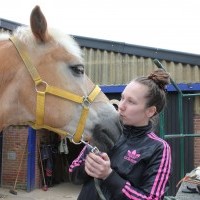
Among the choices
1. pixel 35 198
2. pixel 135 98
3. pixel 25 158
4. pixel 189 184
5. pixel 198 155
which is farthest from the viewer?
pixel 25 158

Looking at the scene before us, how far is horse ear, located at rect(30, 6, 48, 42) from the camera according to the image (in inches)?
87.7

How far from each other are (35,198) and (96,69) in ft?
12.2

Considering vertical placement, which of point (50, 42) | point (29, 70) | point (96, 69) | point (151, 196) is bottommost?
point (151, 196)

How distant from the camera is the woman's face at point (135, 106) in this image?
199cm

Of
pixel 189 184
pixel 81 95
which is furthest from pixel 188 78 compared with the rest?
pixel 81 95

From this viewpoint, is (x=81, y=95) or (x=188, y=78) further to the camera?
(x=188, y=78)

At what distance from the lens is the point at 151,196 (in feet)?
5.90

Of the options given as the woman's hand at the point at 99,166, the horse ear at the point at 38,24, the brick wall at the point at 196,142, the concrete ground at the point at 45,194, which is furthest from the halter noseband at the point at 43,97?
the concrete ground at the point at 45,194

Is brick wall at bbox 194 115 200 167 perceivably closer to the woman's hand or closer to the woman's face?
the woman's face

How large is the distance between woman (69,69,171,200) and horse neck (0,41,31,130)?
2.01 ft

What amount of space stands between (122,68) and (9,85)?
295 inches

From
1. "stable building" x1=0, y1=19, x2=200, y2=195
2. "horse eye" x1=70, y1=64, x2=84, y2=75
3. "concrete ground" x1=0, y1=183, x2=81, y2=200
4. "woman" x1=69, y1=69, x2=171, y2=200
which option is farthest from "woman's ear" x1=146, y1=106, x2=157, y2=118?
"concrete ground" x1=0, y1=183, x2=81, y2=200

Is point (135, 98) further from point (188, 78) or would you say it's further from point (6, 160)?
point (6, 160)

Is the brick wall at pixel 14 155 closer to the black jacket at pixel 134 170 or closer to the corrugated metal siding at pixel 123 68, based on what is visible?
the corrugated metal siding at pixel 123 68
